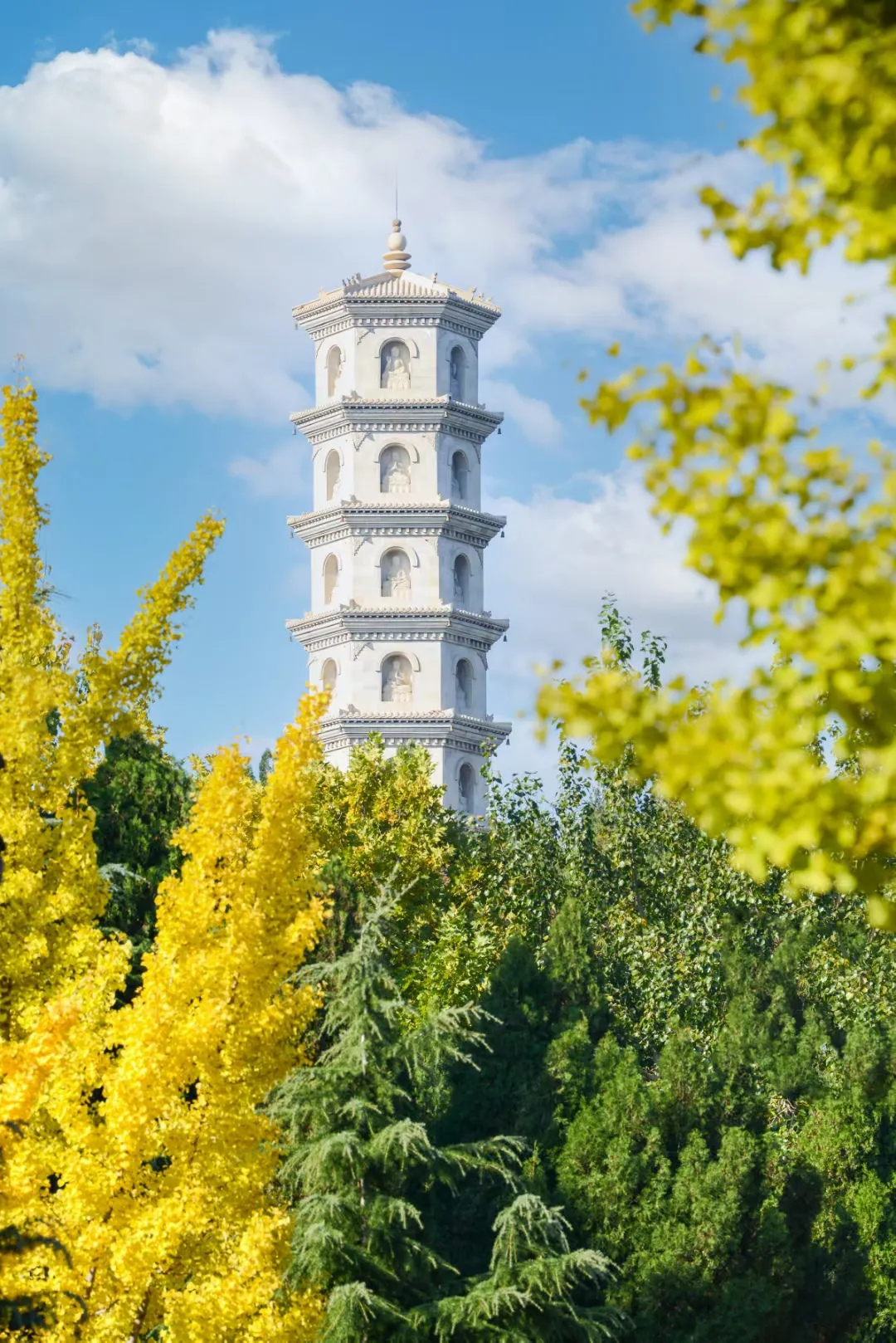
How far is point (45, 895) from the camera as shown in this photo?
547 inches

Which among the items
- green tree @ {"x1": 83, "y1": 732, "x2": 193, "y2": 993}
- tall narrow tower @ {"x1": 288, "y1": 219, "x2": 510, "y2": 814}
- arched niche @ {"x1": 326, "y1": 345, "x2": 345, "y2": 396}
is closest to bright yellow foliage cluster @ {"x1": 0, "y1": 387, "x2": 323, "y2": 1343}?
green tree @ {"x1": 83, "y1": 732, "x2": 193, "y2": 993}

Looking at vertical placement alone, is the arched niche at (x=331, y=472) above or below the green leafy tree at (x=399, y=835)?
above

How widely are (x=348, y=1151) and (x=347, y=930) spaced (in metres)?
7.20

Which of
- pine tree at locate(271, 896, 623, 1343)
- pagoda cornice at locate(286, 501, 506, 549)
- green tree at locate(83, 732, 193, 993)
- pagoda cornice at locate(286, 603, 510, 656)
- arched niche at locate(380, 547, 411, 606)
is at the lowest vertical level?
pine tree at locate(271, 896, 623, 1343)

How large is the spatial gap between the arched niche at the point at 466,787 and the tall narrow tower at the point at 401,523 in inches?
1.8

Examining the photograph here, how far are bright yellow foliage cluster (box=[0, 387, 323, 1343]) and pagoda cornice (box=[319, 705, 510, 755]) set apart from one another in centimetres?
3653

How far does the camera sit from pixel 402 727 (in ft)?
169

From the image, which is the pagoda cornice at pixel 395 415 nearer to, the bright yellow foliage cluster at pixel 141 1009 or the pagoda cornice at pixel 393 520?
the pagoda cornice at pixel 393 520

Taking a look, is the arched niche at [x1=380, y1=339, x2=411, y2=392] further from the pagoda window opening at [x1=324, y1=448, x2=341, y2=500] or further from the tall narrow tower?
the pagoda window opening at [x1=324, y1=448, x2=341, y2=500]

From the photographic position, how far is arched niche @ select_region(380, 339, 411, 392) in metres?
53.9

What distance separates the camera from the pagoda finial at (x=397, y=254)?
55312 millimetres

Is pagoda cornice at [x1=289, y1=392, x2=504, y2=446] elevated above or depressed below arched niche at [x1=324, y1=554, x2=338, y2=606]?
above

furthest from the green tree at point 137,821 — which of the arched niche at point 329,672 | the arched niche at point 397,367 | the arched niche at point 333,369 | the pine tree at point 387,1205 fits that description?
the arched niche at point 333,369

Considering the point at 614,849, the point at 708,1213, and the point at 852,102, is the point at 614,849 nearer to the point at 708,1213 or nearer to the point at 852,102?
the point at 708,1213
